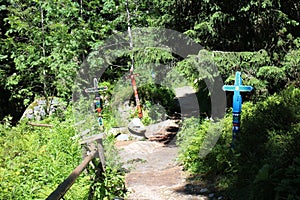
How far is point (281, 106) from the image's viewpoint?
12.4ft

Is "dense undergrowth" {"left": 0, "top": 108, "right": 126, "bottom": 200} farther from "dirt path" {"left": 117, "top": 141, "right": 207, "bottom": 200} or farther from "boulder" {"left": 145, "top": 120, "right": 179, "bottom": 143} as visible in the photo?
"boulder" {"left": 145, "top": 120, "right": 179, "bottom": 143}

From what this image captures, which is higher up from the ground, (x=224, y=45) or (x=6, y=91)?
(x=224, y=45)

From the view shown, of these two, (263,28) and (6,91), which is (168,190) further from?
(6,91)

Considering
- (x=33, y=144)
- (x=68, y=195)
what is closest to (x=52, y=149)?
(x=33, y=144)

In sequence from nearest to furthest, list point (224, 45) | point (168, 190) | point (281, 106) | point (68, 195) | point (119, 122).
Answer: point (281, 106)
point (68, 195)
point (168, 190)
point (224, 45)
point (119, 122)

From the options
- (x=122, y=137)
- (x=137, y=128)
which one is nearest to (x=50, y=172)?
(x=122, y=137)

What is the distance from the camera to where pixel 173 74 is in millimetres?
7891

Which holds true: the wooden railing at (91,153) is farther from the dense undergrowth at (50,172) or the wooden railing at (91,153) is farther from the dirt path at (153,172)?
the dirt path at (153,172)

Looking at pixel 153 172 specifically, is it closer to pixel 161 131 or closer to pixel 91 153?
pixel 91 153

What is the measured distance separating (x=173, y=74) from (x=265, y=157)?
5058 millimetres

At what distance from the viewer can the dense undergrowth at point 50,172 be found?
14.8 feet

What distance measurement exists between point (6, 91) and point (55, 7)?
458 centimetres

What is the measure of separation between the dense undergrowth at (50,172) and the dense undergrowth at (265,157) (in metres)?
1.61

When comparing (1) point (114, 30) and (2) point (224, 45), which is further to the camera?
(1) point (114, 30)
